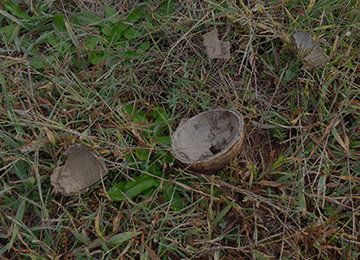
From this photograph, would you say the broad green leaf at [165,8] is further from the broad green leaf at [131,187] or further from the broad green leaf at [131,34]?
the broad green leaf at [131,187]

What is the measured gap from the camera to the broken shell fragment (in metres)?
1.87

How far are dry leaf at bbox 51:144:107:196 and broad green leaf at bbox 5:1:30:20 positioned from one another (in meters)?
1.17

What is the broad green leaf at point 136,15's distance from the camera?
7.77 feet

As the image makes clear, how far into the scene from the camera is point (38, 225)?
1885 millimetres

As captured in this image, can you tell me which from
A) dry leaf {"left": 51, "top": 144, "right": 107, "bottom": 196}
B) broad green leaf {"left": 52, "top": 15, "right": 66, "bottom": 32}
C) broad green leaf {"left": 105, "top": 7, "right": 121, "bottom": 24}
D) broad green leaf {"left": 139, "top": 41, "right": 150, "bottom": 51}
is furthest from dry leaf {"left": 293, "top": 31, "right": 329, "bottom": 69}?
broad green leaf {"left": 52, "top": 15, "right": 66, "bottom": 32}

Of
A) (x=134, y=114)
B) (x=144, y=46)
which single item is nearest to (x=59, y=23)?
(x=144, y=46)

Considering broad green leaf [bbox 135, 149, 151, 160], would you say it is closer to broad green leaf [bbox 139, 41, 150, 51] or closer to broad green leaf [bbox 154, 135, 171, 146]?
broad green leaf [bbox 154, 135, 171, 146]

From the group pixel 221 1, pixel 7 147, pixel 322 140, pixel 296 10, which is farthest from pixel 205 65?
pixel 7 147

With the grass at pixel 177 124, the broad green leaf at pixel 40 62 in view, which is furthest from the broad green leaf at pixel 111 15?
the broad green leaf at pixel 40 62

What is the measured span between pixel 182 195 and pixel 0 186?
1.10m

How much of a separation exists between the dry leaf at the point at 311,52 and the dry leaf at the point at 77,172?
5.01 feet

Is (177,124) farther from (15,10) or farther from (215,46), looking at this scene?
(15,10)

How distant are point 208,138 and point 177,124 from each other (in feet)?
0.80

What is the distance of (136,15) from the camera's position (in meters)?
2.37
